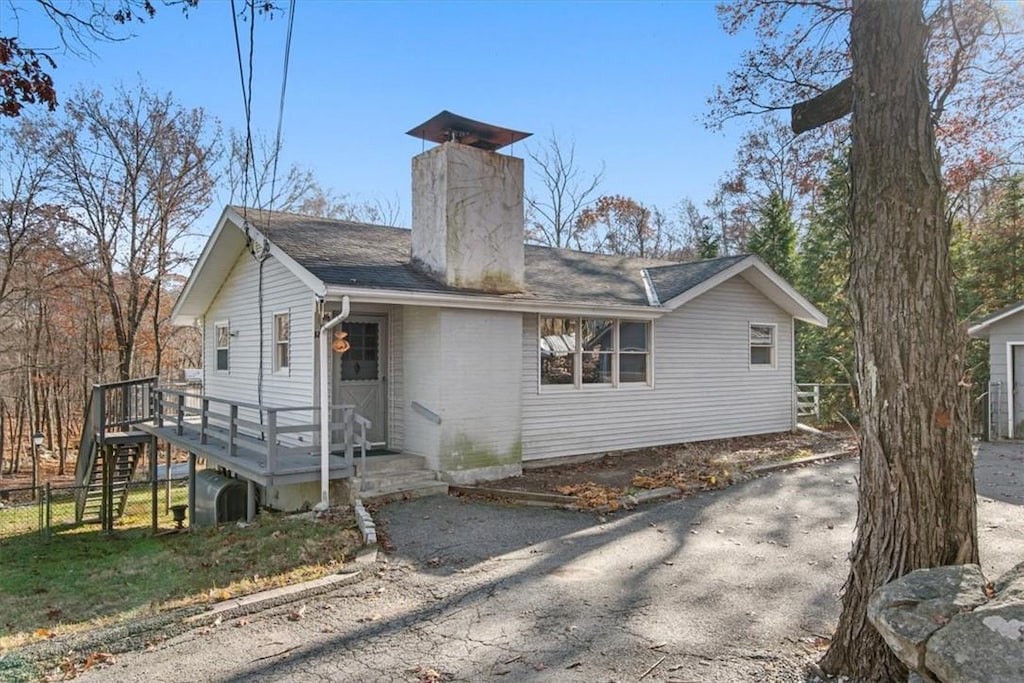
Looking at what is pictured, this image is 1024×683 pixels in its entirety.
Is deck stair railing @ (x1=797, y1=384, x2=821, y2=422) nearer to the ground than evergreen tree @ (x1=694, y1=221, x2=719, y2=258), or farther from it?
nearer to the ground

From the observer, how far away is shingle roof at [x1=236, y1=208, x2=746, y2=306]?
9.65m

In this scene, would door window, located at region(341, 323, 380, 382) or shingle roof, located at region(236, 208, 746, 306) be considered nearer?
shingle roof, located at region(236, 208, 746, 306)

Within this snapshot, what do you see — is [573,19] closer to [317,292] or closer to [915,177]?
[317,292]

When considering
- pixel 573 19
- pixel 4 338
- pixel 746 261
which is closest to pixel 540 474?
pixel 746 261

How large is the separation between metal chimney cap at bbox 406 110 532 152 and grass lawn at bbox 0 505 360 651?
6.26 m

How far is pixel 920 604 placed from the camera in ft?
10.7

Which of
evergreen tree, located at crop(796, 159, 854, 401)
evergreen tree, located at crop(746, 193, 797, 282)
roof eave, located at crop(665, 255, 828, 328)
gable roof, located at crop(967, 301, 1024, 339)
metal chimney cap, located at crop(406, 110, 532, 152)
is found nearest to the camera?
metal chimney cap, located at crop(406, 110, 532, 152)

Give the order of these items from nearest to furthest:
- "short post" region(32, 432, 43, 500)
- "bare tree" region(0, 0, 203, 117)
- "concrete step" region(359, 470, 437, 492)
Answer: "bare tree" region(0, 0, 203, 117)
"concrete step" region(359, 470, 437, 492)
"short post" region(32, 432, 43, 500)

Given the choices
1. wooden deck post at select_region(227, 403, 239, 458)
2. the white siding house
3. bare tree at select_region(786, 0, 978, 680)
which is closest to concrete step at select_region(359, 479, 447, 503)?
the white siding house

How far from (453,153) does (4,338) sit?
24414 millimetres

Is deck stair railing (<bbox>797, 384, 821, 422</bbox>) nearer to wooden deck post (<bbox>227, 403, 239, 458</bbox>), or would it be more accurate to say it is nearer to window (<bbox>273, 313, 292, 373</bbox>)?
window (<bbox>273, 313, 292, 373</bbox>)

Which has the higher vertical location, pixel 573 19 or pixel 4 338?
pixel 573 19

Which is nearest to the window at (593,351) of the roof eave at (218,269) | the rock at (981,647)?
the roof eave at (218,269)

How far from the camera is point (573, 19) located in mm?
10602
